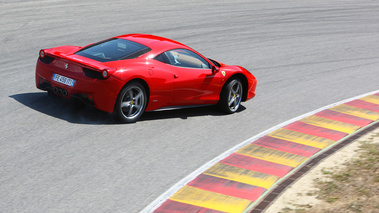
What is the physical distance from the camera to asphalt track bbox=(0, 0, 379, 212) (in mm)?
6723

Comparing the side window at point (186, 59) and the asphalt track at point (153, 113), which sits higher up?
the side window at point (186, 59)

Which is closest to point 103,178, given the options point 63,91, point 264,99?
point 63,91

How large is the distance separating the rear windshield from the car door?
1.86 feet

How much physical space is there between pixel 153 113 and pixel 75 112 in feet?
4.57

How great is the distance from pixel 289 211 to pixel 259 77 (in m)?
6.77

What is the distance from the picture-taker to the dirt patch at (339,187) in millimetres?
6527

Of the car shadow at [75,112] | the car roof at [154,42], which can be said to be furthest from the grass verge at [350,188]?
the car roof at [154,42]

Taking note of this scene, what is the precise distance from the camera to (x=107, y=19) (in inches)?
696

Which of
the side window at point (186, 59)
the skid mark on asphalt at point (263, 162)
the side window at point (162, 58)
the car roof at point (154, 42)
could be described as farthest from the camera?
the side window at point (186, 59)

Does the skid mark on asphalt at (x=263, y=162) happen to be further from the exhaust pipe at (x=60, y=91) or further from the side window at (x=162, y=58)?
the exhaust pipe at (x=60, y=91)

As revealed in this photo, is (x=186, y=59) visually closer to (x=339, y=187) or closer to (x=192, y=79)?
(x=192, y=79)

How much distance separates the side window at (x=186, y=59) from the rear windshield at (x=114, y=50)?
1.60 ft

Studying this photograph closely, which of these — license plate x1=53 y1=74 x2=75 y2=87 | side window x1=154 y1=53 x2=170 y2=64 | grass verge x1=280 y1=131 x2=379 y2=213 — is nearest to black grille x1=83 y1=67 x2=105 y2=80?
license plate x1=53 y1=74 x2=75 y2=87

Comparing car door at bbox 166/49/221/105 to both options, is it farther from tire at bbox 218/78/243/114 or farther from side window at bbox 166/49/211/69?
tire at bbox 218/78/243/114
